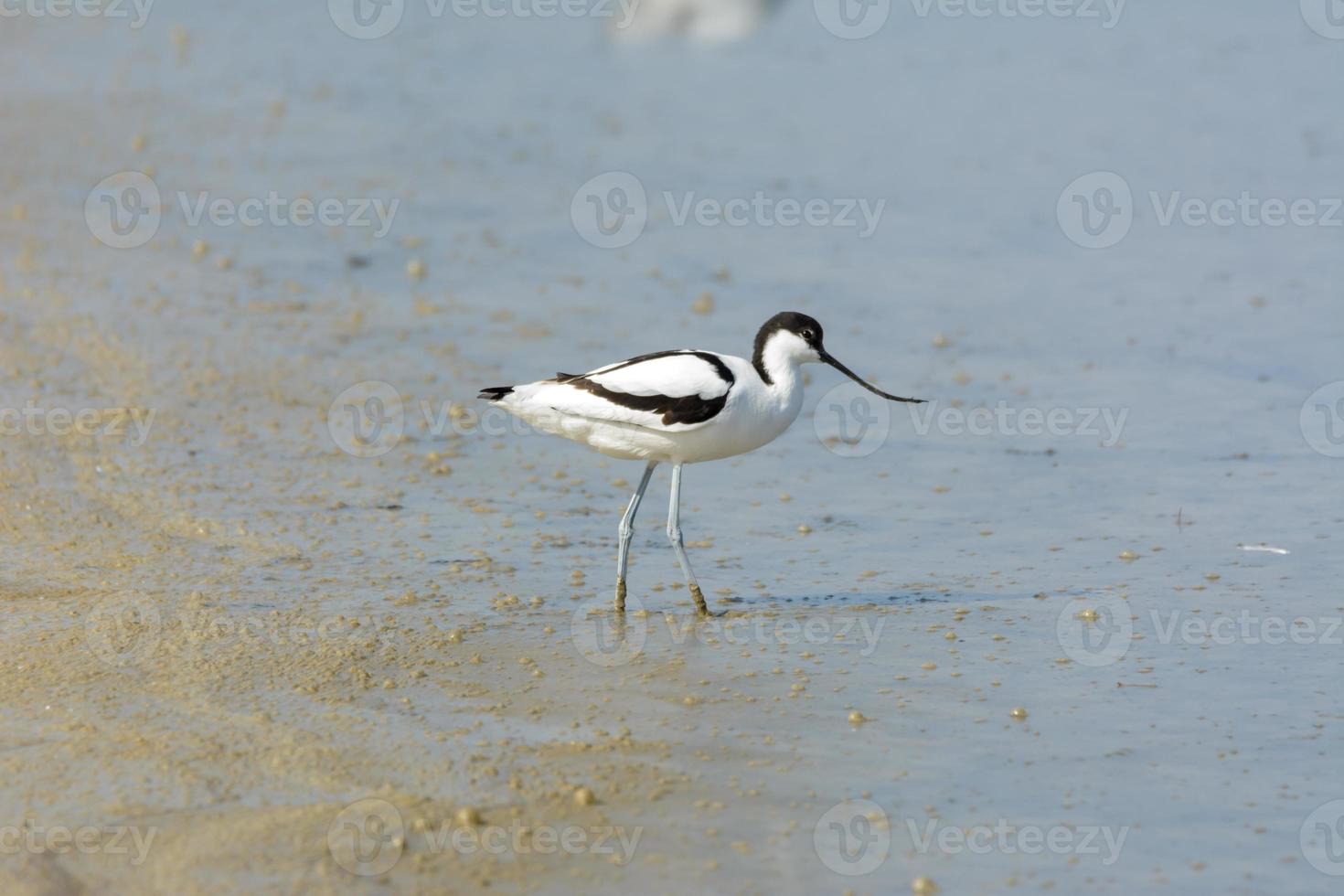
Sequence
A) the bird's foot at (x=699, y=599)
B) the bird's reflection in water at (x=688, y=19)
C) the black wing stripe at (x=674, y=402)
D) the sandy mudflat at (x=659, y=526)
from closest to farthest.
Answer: the sandy mudflat at (x=659, y=526), the black wing stripe at (x=674, y=402), the bird's foot at (x=699, y=599), the bird's reflection in water at (x=688, y=19)

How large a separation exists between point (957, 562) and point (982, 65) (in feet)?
37.3

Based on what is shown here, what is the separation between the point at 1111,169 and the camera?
13.8 m

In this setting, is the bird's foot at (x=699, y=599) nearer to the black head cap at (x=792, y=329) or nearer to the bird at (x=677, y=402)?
the bird at (x=677, y=402)

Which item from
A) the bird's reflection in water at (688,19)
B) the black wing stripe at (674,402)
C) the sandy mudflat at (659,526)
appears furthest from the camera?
the bird's reflection in water at (688,19)

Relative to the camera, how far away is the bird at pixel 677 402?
6383mm

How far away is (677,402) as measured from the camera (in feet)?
20.9

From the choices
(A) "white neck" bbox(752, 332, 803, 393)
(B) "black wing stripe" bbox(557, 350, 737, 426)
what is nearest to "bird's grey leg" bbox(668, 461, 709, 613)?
(B) "black wing stripe" bbox(557, 350, 737, 426)

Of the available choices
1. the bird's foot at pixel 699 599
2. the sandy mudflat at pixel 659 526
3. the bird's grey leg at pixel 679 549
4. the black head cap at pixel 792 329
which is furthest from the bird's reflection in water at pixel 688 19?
the bird's foot at pixel 699 599

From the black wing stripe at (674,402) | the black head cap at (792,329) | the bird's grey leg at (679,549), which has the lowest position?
the bird's grey leg at (679,549)

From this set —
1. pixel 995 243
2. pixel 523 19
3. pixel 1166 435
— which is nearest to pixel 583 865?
pixel 1166 435

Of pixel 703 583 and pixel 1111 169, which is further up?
pixel 1111 169

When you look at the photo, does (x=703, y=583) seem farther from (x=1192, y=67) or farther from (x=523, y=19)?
(x=523, y=19)

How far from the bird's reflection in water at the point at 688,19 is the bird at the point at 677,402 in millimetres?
14075

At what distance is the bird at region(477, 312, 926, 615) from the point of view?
638 cm
